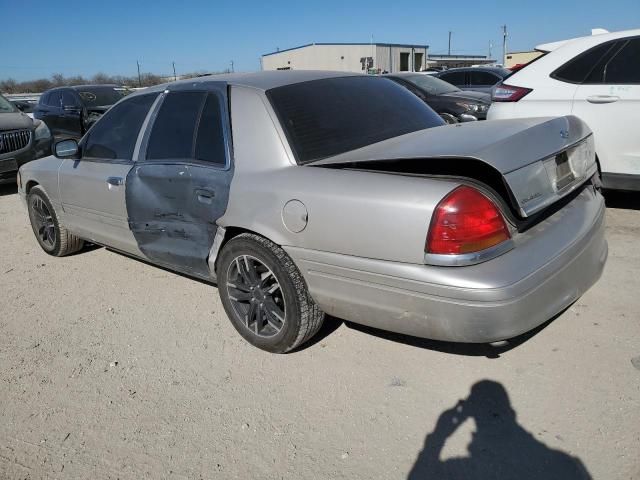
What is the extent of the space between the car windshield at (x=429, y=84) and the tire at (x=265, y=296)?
761 cm

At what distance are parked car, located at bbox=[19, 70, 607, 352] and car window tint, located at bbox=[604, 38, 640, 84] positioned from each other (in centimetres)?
201

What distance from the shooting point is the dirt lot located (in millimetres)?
2262

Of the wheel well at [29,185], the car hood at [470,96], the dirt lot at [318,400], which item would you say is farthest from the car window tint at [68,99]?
the dirt lot at [318,400]

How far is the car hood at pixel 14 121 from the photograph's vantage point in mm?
8274

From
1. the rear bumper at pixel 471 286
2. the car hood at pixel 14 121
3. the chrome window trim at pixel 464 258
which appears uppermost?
the car hood at pixel 14 121

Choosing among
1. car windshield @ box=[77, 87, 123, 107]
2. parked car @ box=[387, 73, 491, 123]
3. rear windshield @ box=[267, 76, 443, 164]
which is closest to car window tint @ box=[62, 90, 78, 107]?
car windshield @ box=[77, 87, 123, 107]

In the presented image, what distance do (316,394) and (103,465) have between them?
1.04 metres

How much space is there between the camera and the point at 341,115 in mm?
3145

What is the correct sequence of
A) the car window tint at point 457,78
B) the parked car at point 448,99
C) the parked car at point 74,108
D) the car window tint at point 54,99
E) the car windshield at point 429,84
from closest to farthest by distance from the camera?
the parked car at point 448,99 → the car windshield at point 429,84 → the parked car at point 74,108 → the car window tint at point 54,99 → the car window tint at point 457,78

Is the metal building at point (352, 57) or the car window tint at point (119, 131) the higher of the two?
the metal building at point (352, 57)

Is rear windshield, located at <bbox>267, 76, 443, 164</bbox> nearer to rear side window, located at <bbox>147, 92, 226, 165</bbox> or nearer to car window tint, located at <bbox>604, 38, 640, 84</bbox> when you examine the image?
rear side window, located at <bbox>147, 92, 226, 165</bbox>

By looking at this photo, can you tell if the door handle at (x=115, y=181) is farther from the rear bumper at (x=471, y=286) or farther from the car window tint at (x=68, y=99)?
the car window tint at (x=68, y=99)

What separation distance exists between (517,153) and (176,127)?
7.21ft

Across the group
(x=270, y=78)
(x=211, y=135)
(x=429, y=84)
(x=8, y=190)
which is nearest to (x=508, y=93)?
(x=270, y=78)
